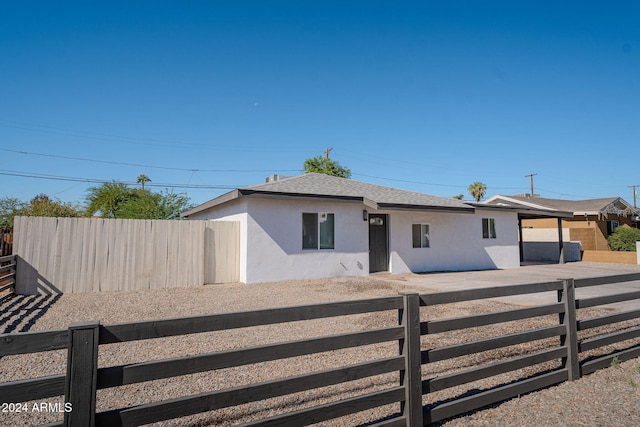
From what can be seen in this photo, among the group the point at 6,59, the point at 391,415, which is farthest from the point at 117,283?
the point at 6,59

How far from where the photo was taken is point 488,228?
18.0 metres

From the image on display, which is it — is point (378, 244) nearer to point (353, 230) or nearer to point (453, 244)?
point (353, 230)

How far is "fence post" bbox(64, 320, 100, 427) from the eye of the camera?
182cm

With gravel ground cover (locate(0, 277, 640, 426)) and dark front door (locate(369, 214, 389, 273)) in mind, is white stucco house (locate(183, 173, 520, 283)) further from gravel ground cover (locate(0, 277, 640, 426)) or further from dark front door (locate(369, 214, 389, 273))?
gravel ground cover (locate(0, 277, 640, 426))

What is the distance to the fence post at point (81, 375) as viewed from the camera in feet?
5.98

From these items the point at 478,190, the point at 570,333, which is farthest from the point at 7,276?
the point at 478,190

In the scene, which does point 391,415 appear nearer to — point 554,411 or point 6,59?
point 554,411

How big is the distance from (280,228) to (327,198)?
2.11 meters

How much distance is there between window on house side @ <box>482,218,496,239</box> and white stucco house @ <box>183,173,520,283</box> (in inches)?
2.0

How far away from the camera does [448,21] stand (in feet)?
49.7

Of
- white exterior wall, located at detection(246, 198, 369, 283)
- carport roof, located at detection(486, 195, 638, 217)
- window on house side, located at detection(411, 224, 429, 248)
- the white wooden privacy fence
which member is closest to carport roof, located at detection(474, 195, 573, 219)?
carport roof, located at detection(486, 195, 638, 217)

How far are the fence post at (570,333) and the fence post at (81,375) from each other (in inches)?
176

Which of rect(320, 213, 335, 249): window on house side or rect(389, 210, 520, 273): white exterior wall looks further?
rect(389, 210, 520, 273): white exterior wall

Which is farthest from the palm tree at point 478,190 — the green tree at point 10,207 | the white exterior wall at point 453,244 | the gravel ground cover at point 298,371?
the green tree at point 10,207
